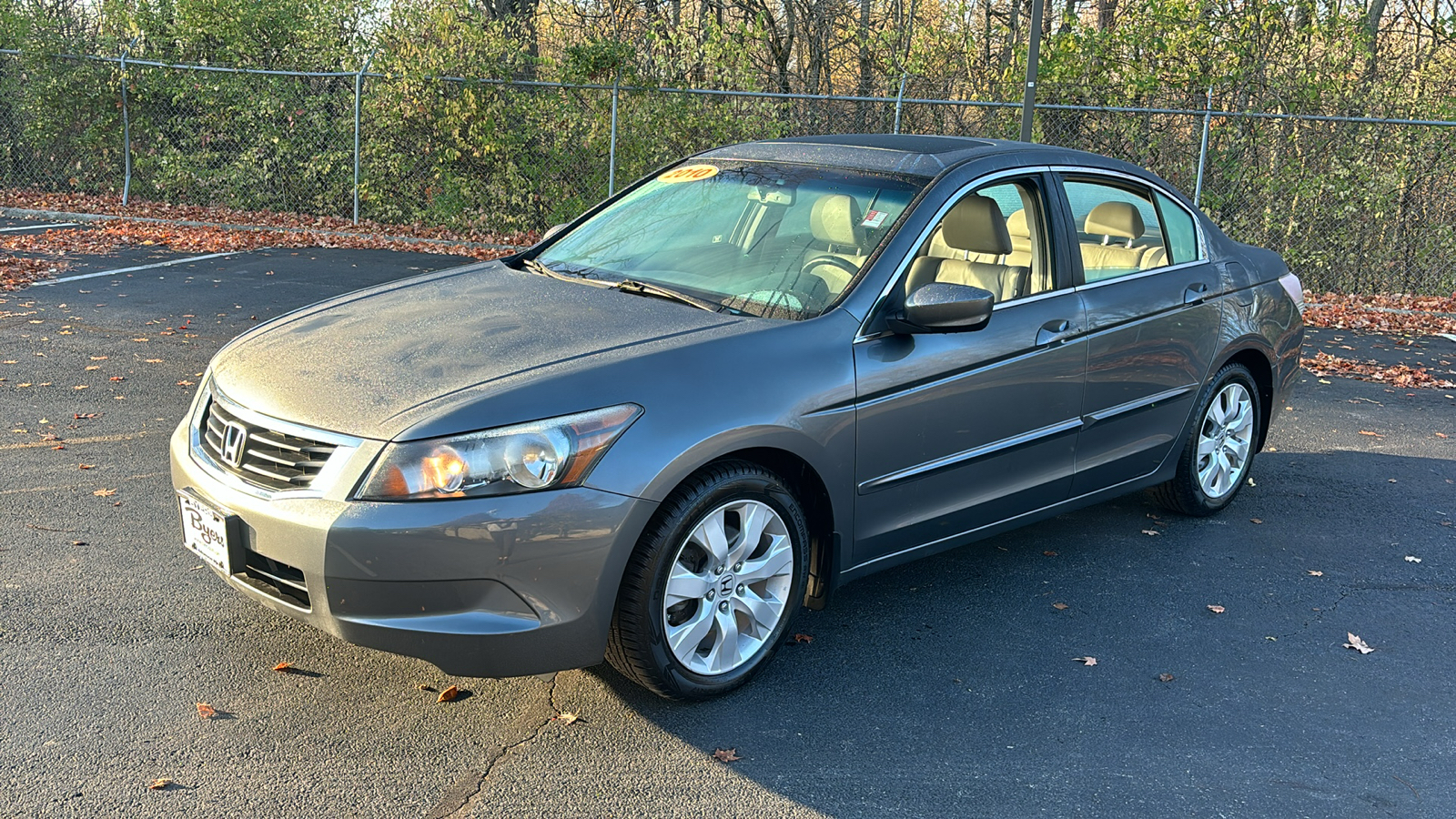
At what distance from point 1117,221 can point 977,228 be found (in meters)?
0.97

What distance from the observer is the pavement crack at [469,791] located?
3.09 metres

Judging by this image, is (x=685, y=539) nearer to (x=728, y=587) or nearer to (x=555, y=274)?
(x=728, y=587)

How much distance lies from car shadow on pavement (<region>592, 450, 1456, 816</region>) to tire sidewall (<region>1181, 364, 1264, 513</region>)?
5.9 inches

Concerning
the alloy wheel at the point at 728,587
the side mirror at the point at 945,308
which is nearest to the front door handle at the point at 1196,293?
the side mirror at the point at 945,308

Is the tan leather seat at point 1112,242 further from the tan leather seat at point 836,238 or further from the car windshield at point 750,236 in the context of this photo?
the tan leather seat at point 836,238

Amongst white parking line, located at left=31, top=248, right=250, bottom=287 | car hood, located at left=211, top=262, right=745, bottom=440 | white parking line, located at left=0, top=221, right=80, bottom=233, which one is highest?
car hood, located at left=211, top=262, right=745, bottom=440

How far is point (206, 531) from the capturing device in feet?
11.6

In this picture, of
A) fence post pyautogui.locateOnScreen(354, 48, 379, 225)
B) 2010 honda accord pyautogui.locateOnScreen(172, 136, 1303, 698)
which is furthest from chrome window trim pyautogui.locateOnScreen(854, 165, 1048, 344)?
fence post pyautogui.locateOnScreen(354, 48, 379, 225)

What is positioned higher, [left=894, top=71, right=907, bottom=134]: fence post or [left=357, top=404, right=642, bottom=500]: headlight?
[left=894, top=71, right=907, bottom=134]: fence post

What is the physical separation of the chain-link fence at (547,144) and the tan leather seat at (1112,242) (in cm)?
856

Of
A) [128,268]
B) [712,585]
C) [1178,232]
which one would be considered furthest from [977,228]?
[128,268]

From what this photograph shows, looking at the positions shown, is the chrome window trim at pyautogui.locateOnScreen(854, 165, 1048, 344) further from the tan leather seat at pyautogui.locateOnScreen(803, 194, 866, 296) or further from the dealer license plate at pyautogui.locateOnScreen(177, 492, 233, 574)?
the dealer license plate at pyautogui.locateOnScreen(177, 492, 233, 574)

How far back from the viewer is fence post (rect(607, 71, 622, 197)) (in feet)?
47.6

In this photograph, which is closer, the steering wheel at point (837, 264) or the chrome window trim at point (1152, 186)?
the steering wheel at point (837, 264)
